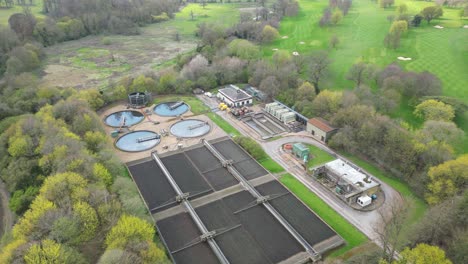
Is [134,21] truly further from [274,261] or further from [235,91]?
[274,261]

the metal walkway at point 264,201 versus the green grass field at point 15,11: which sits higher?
the green grass field at point 15,11

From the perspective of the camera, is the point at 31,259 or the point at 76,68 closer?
the point at 31,259

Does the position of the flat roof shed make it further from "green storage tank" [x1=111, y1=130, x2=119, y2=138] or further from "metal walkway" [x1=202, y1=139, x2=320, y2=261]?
"green storage tank" [x1=111, y1=130, x2=119, y2=138]

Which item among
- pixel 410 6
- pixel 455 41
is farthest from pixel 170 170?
pixel 410 6

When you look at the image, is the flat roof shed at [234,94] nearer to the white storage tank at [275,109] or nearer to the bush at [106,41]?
the white storage tank at [275,109]

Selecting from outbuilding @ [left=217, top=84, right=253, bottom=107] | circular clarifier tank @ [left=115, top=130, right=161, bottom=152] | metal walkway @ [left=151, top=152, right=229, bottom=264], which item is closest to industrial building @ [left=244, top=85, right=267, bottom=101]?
outbuilding @ [left=217, top=84, right=253, bottom=107]

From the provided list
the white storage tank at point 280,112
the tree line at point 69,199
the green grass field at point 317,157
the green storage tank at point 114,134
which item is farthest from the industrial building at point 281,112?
the tree line at point 69,199
